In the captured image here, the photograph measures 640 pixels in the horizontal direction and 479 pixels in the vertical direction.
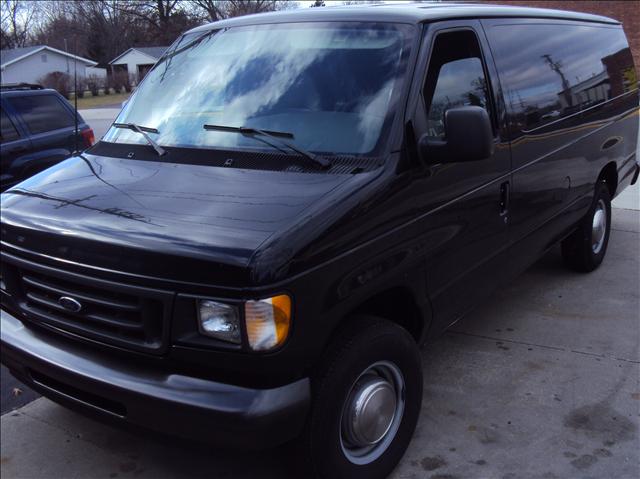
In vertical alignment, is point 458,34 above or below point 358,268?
above

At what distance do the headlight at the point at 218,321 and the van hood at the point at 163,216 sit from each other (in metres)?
0.09

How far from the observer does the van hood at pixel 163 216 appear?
7.95 feet

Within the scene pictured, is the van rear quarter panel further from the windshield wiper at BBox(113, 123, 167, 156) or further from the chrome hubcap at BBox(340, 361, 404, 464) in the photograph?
the windshield wiper at BBox(113, 123, 167, 156)

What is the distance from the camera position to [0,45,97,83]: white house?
5631 centimetres

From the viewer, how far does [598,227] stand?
19.1 feet

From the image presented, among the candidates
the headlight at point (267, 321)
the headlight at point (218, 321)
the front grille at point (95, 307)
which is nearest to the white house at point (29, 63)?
the front grille at point (95, 307)

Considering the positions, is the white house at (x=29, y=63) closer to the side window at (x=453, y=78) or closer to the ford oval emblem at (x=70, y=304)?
the side window at (x=453, y=78)

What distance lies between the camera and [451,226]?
3.35 metres

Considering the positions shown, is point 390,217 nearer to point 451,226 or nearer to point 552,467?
point 451,226

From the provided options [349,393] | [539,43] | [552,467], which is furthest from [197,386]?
[539,43]

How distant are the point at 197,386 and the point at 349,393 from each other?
0.66 metres

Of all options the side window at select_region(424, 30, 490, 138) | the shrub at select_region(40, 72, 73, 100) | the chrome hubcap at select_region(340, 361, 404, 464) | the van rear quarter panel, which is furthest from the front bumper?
the shrub at select_region(40, 72, 73, 100)

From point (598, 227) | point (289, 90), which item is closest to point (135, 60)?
point (598, 227)

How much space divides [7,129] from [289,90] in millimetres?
6044
